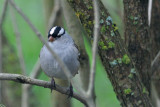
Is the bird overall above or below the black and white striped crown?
below

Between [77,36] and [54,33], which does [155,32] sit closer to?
[77,36]

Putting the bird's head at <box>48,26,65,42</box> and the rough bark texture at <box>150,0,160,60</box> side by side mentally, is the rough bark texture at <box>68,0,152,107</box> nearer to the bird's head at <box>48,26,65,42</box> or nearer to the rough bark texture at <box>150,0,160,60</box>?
the bird's head at <box>48,26,65,42</box>

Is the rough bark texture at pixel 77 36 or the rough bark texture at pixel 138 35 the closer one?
the rough bark texture at pixel 138 35

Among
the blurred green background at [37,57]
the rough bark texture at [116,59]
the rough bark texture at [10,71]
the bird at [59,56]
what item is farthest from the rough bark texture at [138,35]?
the blurred green background at [37,57]

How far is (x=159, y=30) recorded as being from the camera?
443cm

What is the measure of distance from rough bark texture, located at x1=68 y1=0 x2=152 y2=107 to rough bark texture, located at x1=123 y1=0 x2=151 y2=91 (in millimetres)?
324

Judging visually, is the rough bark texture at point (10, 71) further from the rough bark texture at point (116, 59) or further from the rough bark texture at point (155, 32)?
the rough bark texture at point (116, 59)

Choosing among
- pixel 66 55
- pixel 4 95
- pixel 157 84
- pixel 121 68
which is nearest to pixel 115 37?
pixel 121 68

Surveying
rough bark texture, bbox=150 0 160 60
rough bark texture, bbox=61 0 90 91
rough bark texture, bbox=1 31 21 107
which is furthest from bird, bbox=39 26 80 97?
rough bark texture, bbox=1 31 21 107

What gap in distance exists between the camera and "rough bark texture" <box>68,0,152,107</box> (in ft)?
11.2

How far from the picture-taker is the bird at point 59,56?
364 cm

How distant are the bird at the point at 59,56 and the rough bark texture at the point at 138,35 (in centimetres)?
60

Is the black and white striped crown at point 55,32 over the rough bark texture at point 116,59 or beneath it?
over

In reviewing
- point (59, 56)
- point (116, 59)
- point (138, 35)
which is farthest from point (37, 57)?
point (116, 59)
